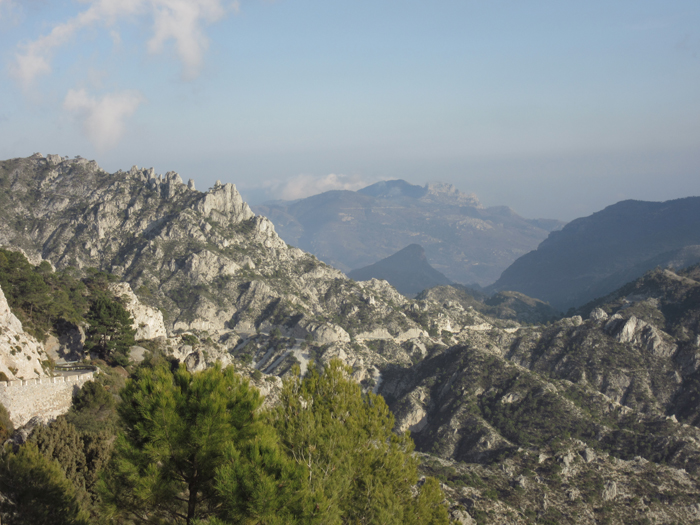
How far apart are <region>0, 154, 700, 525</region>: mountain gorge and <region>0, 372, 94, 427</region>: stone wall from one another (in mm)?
11721

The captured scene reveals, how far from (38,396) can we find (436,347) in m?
132

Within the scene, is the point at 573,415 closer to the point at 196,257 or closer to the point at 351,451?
the point at 351,451

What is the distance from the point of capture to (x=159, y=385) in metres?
16.8

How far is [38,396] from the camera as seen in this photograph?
3909 centimetres

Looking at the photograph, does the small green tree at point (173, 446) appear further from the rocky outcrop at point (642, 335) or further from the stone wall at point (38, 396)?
the rocky outcrop at point (642, 335)

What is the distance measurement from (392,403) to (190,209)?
4189 inches

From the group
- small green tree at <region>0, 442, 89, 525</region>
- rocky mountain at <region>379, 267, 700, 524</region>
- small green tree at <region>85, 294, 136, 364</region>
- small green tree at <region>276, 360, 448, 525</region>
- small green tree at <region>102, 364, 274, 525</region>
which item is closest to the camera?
small green tree at <region>102, 364, 274, 525</region>

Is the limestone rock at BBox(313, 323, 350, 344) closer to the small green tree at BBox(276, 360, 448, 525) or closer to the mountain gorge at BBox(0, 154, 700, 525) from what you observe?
the mountain gorge at BBox(0, 154, 700, 525)

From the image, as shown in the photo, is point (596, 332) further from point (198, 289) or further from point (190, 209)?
point (190, 209)

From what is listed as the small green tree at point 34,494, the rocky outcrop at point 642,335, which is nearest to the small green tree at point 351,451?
the small green tree at point 34,494

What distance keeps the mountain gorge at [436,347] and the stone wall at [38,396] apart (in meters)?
11.7

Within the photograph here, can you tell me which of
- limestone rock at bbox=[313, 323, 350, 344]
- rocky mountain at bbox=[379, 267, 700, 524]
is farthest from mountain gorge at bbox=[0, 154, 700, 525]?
limestone rock at bbox=[313, 323, 350, 344]

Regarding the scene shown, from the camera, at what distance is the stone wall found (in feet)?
120

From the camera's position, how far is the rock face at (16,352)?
138 ft
